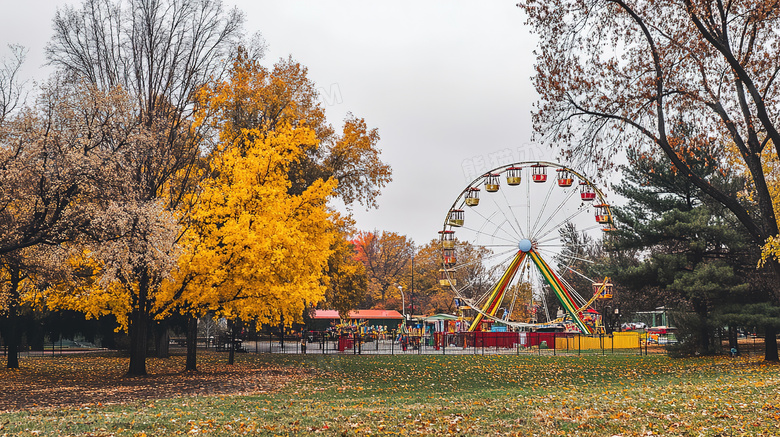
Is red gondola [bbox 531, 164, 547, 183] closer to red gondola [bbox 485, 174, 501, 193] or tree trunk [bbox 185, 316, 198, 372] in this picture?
red gondola [bbox 485, 174, 501, 193]

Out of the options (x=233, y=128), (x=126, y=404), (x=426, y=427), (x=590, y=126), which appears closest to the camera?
(x=426, y=427)

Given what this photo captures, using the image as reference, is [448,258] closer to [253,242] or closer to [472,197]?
[472,197]

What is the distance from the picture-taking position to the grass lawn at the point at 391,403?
8711 mm

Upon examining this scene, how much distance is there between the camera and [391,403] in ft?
40.6

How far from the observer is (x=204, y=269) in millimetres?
19234

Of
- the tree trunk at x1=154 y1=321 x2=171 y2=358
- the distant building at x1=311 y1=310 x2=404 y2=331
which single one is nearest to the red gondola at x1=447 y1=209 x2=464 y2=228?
the tree trunk at x1=154 y1=321 x2=171 y2=358

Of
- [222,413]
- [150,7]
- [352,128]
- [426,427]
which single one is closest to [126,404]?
[222,413]

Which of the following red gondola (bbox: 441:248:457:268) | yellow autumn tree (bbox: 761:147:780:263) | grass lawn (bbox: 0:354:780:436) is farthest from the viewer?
red gondola (bbox: 441:248:457:268)

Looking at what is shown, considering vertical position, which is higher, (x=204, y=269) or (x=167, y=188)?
(x=167, y=188)

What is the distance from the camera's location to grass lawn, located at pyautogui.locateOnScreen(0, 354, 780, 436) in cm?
871

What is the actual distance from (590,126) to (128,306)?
15322 millimetres

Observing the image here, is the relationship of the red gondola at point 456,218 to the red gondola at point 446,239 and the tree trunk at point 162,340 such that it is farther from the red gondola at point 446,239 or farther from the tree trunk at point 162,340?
the tree trunk at point 162,340

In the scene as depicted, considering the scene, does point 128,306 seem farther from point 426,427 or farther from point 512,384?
point 426,427

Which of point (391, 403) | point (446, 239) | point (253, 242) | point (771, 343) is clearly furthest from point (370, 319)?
point (391, 403)
